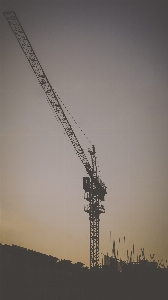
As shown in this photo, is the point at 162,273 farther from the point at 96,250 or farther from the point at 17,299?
the point at 96,250

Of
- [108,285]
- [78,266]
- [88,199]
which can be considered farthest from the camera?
[88,199]

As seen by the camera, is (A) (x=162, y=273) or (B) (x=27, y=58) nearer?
(A) (x=162, y=273)

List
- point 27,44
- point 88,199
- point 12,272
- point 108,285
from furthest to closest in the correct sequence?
point 88,199, point 27,44, point 12,272, point 108,285

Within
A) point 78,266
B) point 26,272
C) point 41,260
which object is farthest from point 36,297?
point 78,266

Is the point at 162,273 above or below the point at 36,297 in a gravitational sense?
above

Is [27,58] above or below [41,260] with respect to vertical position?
above

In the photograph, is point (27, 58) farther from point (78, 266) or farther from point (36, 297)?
point (36, 297)

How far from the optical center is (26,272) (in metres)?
21.8

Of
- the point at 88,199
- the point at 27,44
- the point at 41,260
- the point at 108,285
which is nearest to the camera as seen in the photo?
the point at 108,285

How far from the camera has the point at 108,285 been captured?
17969mm

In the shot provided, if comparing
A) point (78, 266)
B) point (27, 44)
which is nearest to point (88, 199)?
point (78, 266)

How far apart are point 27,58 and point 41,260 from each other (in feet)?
89.0

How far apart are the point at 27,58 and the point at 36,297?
33586 mm

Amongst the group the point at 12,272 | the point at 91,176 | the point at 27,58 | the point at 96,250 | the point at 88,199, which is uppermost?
the point at 27,58
